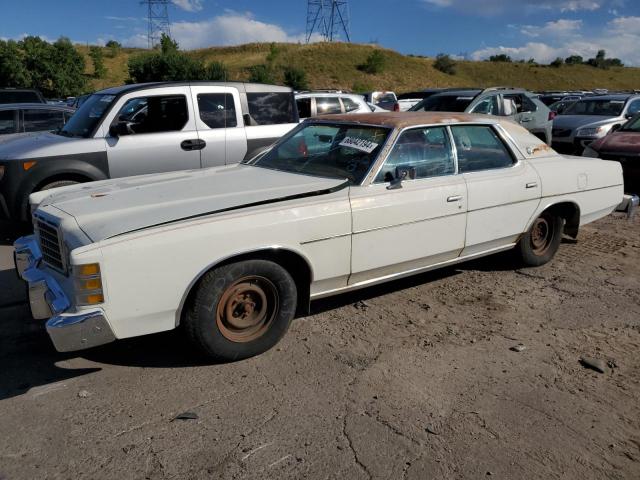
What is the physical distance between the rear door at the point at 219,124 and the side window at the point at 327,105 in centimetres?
478

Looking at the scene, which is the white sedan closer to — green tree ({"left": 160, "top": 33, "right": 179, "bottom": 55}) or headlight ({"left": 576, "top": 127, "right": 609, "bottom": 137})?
headlight ({"left": 576, "top": 127, "right": 609, "bottom": 137})

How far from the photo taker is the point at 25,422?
2910mm

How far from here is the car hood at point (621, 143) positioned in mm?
8844

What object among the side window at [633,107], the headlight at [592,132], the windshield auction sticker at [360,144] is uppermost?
the side window at [633,107]

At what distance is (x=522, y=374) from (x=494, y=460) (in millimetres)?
952

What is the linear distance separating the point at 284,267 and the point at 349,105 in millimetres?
9070

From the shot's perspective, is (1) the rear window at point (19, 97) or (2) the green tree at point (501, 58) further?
(2) the green tree at point (501, 58)

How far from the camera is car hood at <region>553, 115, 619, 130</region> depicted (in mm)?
12516

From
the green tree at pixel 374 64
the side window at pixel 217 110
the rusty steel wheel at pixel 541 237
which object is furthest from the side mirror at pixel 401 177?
the green tree at pixel 374 64

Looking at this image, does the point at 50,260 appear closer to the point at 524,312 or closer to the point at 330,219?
the point at 330,219

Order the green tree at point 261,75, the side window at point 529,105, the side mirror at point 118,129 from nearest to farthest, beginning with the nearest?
the side mirror at point 118,129
the side window at point 529,105
the green tree at point 261,75

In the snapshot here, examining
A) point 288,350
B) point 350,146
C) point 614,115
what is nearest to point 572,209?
point 350,146

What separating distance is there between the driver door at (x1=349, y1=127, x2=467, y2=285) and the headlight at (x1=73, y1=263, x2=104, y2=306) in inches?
66.0

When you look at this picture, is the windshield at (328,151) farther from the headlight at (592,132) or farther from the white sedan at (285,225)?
the headlight at (592,132)
